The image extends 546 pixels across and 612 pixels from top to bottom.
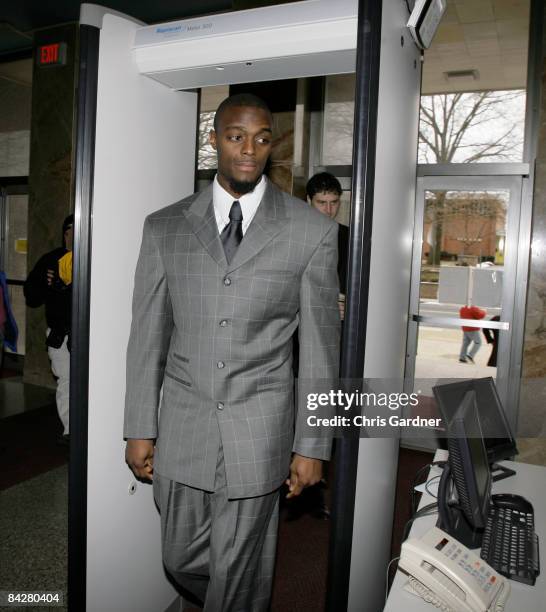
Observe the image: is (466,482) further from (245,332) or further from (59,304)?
(59,304)

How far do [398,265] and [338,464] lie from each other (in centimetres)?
67

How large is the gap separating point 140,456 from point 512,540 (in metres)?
1.09

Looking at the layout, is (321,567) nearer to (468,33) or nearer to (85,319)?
(85,319)

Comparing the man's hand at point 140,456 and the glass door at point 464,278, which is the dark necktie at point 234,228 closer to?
the man's hand at point 140,456

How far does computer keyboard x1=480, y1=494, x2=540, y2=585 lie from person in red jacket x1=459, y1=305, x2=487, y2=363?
7.96 ft

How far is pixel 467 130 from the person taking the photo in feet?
12.5

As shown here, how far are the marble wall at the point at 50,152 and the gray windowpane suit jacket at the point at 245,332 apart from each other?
388 centimetres

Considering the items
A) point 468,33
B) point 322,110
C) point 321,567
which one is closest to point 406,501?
point 321,567

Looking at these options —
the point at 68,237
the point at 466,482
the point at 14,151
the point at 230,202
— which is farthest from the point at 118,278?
the point at 14,151

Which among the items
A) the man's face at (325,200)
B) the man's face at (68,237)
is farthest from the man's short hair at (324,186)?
the man's face at (68,237)

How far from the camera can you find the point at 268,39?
151 centimetres

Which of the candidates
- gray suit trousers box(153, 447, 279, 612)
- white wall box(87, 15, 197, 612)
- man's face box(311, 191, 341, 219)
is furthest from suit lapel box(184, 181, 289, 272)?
man's face box(311, 191, 341, 219)

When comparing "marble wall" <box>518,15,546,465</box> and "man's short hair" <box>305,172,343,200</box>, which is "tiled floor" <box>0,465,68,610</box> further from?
"marble wall" <box>518,15,546,465</box>

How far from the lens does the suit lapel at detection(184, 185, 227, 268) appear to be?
153cm
